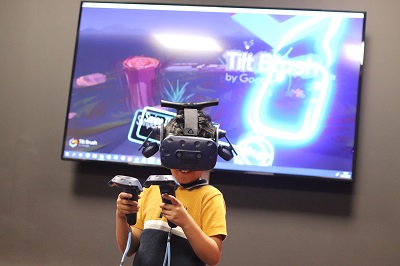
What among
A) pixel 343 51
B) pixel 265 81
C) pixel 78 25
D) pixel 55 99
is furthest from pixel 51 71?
pixel 343 51

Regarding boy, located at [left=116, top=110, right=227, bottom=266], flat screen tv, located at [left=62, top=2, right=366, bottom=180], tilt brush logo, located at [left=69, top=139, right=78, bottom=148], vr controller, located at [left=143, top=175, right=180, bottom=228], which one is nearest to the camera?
vr controller, located at [left=143, top=175, right=180, bottom=228]

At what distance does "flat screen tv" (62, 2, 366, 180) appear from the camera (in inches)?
79.4

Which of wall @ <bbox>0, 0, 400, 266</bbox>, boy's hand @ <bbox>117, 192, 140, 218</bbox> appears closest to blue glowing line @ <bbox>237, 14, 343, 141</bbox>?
wall @ <bbox>0, 0, 400, 266</bbox>

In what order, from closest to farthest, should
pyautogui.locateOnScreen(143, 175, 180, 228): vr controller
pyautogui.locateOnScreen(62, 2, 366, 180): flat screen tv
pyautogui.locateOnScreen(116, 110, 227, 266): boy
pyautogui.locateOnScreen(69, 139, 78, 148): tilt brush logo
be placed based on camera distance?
1. pyautogui.locateOnScreen(143, 175, 180, 228): vr controller
2. pyautogui.locateOnScreen(116, 110, 227, 266): boy
3. pyautogui.locateOnScreen(62, 2, 366, 180): flat screen tv
4. pyautogui.locateOnScreen(69, 139, 78, 148): tilt brush logo

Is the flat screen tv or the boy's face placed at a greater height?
the flat screen tv

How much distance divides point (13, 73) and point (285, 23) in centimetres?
139

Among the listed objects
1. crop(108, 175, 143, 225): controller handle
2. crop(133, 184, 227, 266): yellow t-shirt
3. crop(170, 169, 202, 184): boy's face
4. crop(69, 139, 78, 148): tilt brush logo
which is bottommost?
crop(133, 184, 227, 266): yellow t-shirt

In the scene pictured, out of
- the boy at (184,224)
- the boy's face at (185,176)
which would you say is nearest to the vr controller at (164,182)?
the boy at (184,224)

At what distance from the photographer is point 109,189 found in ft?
7.14

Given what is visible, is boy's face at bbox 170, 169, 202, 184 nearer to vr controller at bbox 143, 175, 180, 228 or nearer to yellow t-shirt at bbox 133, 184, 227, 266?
yellow t-shirt at bbox 133, 184, 227, 266

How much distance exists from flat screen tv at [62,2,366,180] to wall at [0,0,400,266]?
0.12 metres

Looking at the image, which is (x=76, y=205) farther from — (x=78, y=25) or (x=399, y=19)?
(x=399, y=19)

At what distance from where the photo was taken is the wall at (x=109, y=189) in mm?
2023

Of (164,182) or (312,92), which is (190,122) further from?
(312,92)
